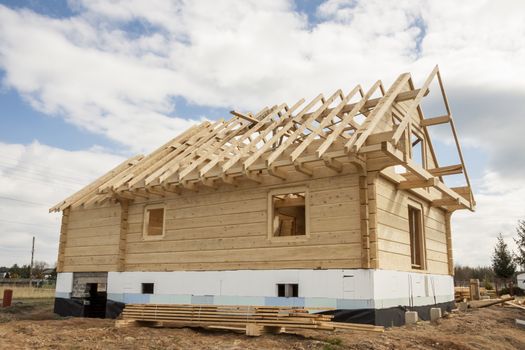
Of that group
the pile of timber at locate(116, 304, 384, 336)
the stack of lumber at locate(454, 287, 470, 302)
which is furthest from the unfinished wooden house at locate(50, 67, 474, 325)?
the stack of lumber at locate(454, 287, 470, 302)

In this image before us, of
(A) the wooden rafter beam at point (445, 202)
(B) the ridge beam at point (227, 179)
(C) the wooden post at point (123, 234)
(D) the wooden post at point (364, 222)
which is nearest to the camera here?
(D) the wooden post at point (364, 222)

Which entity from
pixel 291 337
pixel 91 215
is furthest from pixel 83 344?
pixel 91 215

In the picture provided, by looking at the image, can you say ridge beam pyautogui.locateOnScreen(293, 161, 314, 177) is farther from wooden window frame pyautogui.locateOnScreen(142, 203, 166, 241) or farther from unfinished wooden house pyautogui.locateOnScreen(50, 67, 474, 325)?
wooden window frame pyautogui.locateOnScreen(142, 203, 166, 241)

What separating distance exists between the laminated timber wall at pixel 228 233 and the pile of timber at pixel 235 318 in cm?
131

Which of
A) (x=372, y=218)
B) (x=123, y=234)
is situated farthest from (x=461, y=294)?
(x=123, y=234)

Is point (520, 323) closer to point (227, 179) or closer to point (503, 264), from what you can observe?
point (227, 179)

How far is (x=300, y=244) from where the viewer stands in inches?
430

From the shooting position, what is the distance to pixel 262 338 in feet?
30.6

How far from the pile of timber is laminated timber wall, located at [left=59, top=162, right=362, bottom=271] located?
4.31ft

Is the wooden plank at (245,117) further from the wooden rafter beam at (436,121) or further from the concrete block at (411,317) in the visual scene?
the concrete block at (411,317)

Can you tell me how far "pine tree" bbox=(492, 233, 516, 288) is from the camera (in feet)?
100

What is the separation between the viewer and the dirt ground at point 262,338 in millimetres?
8617

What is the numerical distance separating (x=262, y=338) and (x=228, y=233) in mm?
3370

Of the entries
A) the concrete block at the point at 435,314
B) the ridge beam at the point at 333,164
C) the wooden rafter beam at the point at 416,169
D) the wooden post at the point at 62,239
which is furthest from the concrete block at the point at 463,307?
the wooden post at the point at 62,239
